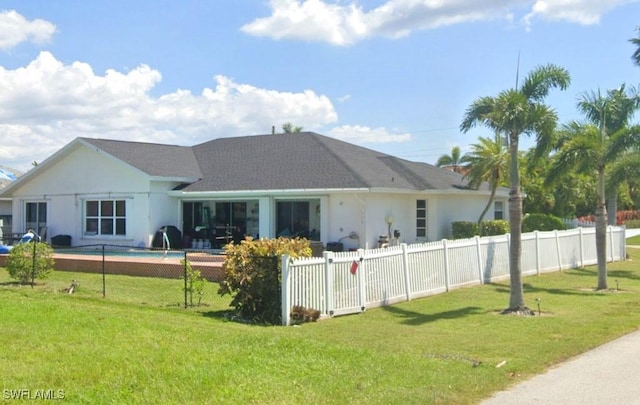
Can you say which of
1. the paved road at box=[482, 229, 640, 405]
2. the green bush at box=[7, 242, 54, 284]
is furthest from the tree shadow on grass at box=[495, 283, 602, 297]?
the green bush at box=[7, 242, 54, 284]

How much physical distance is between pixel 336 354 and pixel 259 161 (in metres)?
20.2

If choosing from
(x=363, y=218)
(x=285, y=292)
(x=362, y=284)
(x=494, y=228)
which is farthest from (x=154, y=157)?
(x=285, y=292)

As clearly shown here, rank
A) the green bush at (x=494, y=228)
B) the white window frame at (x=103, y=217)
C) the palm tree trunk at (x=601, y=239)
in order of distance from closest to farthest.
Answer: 1. the palm tree trunk at (x=601, y=239)
2. the white window frame at (x=103, y=217)
3. the green bush at (x=494, y=228)

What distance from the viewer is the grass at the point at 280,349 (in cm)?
674

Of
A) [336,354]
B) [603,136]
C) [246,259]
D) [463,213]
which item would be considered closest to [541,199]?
[463,213]

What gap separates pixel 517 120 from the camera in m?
14.0

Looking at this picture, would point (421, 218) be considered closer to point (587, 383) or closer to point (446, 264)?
point (446, 264)

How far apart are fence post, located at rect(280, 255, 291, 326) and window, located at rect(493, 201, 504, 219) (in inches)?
861

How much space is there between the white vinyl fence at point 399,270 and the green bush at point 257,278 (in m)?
0.29

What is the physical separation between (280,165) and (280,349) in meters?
18.9

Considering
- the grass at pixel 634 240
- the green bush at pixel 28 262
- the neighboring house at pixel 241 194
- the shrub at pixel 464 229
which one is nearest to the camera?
the green bush at pixel 28 262

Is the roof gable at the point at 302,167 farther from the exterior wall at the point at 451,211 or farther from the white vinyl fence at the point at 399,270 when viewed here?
the white vinyl fence at the point at 399,270

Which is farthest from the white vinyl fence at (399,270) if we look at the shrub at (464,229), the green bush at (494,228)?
the green bush at (494,228)

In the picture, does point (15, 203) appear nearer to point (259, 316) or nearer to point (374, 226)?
point (374, 226)
